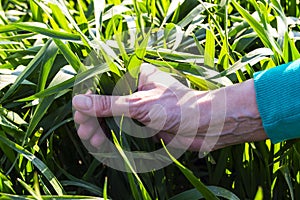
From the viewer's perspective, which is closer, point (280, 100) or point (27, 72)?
point (280, 100)

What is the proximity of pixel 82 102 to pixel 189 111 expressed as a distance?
19cm

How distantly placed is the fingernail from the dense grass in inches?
1.1

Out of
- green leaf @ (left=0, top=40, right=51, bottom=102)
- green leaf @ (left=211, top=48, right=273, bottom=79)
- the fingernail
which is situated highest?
green leaf @ (left=0, top=40, right=51, bottom=102)

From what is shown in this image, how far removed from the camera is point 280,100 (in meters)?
1.10

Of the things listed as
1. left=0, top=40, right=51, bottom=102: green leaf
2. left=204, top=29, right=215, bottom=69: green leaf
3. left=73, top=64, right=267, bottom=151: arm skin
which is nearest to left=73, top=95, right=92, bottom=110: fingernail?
left=73, top=64, right=267, bottom=151: arm skin

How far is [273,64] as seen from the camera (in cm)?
126

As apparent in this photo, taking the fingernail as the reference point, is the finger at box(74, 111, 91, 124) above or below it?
below

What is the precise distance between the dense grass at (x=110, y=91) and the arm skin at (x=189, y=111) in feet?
0.13

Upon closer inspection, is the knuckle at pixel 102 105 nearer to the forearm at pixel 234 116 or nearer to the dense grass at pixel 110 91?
the dense grass at pixel 110 91

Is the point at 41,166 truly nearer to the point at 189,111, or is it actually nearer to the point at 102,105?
→ the point at 102,105

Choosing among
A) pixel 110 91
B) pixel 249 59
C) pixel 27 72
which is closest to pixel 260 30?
pixel 249 59

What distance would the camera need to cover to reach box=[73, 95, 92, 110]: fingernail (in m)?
1.15

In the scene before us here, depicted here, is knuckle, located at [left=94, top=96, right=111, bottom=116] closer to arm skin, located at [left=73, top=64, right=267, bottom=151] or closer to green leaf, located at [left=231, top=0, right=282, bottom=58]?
arm skin, located at [left=73, top=64, right=267, bottom=151]

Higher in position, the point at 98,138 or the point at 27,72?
the point at 27,72
